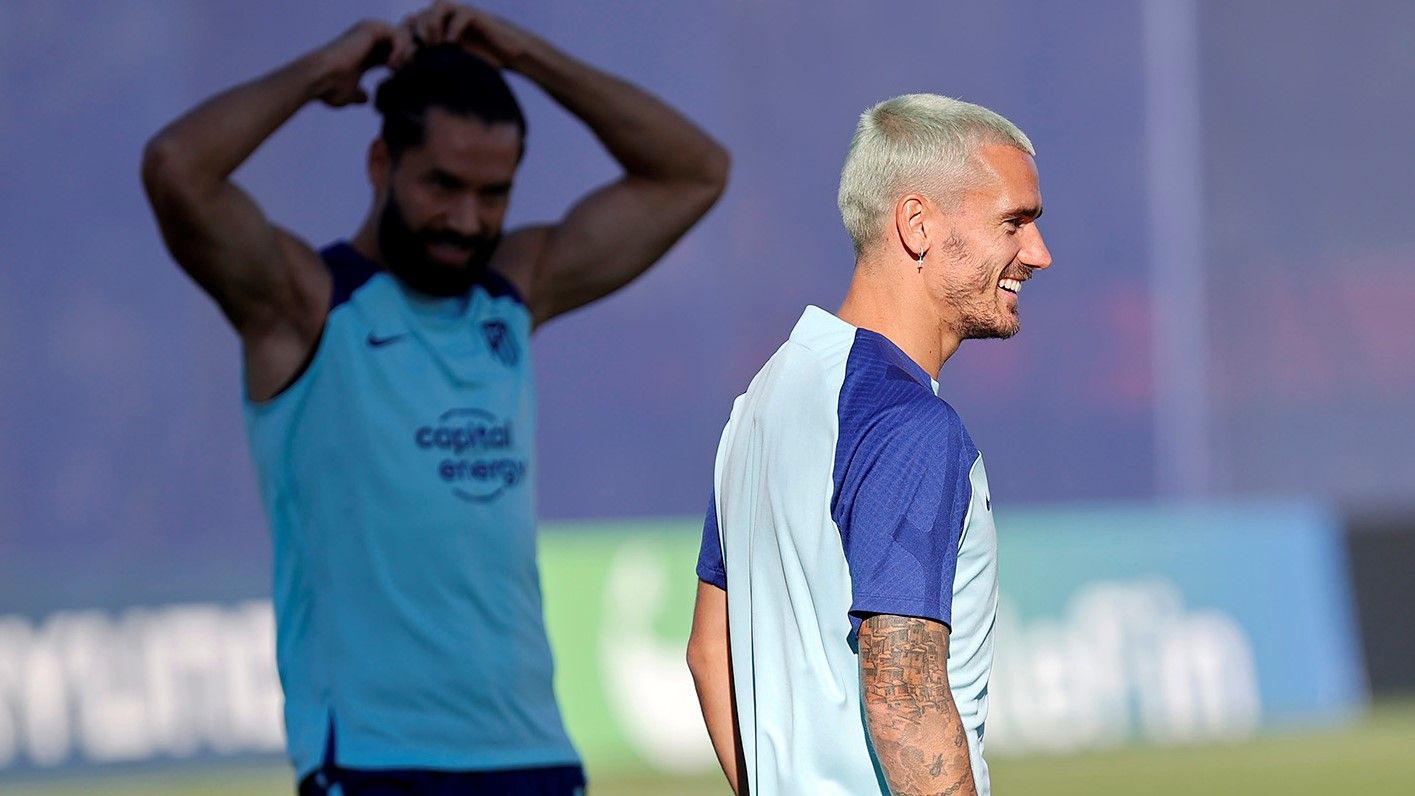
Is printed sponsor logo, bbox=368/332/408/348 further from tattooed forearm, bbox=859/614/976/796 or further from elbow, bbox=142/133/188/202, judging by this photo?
tattooed forearm, bbox=859/614/976/796

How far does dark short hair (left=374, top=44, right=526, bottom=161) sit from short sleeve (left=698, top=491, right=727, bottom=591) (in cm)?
149

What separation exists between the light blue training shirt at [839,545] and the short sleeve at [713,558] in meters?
0.14

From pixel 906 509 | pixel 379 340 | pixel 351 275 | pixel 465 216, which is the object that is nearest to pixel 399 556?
pixel 379 340

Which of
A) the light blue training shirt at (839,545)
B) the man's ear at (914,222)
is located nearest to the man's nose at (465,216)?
the light blue training shirt at (839,545)

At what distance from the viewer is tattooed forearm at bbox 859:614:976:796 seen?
100 inches

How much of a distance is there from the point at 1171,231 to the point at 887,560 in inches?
431

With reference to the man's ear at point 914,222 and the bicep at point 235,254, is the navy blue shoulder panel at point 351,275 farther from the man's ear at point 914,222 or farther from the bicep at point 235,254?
the man's ear at point 914,222

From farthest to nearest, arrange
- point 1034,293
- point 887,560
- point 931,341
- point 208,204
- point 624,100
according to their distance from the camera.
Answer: point 1034,293, point 624,100, point 208,204, point 931,341, point 887,560

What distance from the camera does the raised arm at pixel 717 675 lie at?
3.03 m

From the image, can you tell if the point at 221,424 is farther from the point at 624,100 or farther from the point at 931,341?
the point at 931,341

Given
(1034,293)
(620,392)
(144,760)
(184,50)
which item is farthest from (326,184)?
(1034,293)

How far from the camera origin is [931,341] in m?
2.84

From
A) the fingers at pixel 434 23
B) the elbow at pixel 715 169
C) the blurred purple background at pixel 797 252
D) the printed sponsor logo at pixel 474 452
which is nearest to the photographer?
the printed sponsor logo at pixel 474 452

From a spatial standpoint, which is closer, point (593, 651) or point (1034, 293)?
point (593, 651)
